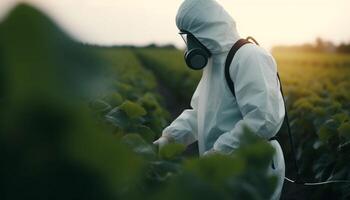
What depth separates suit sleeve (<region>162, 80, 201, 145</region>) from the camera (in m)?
4.16

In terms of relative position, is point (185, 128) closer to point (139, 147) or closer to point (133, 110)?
point (133, 110)

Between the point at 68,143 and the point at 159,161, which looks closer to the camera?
the point at 68,143

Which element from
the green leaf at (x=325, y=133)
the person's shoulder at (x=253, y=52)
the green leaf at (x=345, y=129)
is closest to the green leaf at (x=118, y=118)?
the person's shoulder at (x=253, y=52)

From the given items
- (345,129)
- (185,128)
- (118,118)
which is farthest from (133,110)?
(345,129)

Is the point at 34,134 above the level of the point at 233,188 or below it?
above

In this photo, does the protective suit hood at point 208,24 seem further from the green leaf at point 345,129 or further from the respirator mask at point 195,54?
the green leaf at point 345,129

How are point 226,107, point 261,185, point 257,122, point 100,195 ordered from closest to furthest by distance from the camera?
point 100,195 → point 261,185 → point 257,122 → point 226,107

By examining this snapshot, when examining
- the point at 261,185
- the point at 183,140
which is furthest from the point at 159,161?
the point at 183,140

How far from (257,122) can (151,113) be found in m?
2.79

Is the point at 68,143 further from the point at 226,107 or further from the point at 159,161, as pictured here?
the point at 226,107

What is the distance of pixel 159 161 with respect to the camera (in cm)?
214

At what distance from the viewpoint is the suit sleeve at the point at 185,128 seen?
4.16 metres

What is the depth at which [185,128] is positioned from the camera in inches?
167

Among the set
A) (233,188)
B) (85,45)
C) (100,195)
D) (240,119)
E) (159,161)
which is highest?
(85,45)
